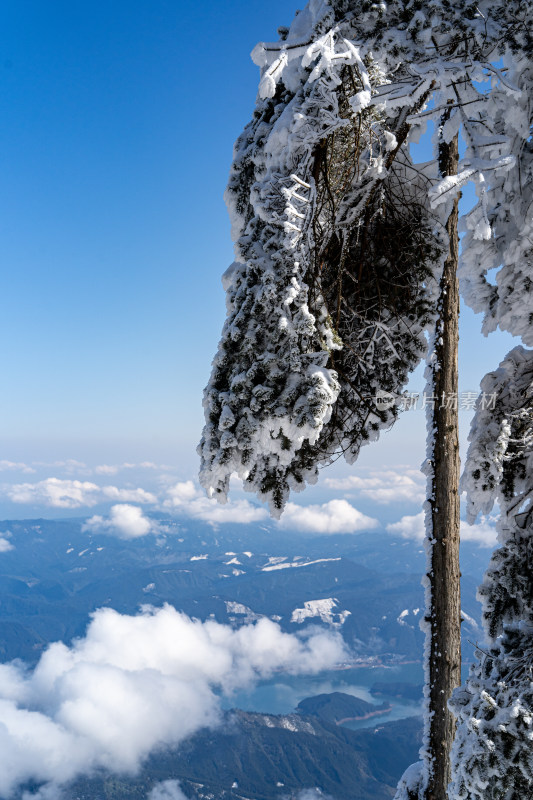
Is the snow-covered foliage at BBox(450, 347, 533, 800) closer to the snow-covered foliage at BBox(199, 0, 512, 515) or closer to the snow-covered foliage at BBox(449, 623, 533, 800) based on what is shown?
the snow-covered foliage at BBox(449, 623, 533, 800)

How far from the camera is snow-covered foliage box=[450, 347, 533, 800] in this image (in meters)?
3.72

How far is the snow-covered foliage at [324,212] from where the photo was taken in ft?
13.7

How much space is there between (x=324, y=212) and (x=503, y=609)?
4014mm

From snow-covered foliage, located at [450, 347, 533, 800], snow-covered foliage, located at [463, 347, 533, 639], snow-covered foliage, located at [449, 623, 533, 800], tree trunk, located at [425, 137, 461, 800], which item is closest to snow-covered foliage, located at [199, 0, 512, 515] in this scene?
tree trunk, located at [425, 137, 461, 800]

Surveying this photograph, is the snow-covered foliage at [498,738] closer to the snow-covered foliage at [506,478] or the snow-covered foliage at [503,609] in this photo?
the snow-covered foliage at [503,609]

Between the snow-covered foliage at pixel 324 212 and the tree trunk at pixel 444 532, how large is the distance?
0.27 m

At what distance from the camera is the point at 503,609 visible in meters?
4.78

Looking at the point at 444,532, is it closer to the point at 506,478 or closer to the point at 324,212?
the point at 506,478

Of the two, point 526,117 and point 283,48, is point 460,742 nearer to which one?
point 526,117

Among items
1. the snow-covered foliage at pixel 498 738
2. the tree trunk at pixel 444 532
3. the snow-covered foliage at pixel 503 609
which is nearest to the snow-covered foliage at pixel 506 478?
the snow-covered foliage at pixel 503 609

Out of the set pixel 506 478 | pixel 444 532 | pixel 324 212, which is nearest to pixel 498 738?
pixel 444 532

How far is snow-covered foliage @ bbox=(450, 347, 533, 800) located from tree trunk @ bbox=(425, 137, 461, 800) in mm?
488

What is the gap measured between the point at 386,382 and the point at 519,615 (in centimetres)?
281

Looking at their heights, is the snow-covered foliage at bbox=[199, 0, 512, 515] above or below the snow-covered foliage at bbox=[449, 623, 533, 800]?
above
